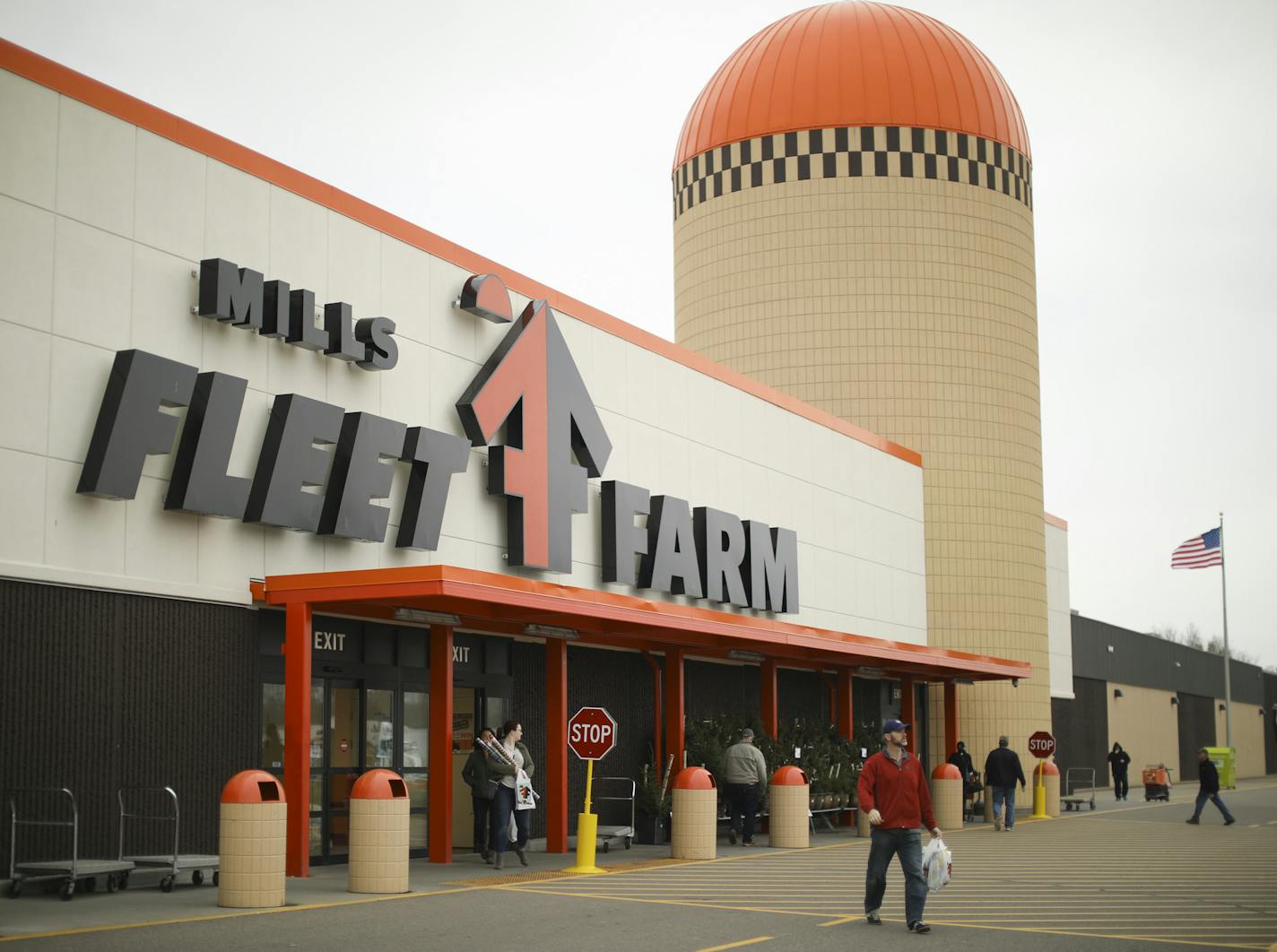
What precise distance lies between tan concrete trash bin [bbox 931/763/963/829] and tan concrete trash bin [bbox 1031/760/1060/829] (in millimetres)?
5118

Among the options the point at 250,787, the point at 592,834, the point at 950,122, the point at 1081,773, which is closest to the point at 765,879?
the point at 592,834

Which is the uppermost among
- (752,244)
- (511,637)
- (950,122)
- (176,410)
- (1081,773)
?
(950,122)

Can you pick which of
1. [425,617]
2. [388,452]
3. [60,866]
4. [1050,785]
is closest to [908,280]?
[1050,785]

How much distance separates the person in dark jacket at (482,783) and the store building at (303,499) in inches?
15.3

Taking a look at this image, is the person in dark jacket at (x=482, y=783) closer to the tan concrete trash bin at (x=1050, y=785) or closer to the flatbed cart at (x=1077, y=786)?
the tan concrete trash bin at (x=1050, y=785)

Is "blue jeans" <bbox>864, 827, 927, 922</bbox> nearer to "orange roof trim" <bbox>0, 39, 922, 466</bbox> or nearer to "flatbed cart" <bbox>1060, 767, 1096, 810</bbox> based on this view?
"orange roof trim" <bbox>0, 39, 922, 466</bbox>

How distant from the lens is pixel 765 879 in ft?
60.0

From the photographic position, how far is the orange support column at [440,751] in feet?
65.4

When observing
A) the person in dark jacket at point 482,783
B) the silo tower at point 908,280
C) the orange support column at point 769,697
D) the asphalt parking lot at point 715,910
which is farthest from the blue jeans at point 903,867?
the silo tower at point 908,280

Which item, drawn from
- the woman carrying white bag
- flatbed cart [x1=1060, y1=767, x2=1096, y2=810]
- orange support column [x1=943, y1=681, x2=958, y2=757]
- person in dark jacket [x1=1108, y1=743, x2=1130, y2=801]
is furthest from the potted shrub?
person in dark jacket [x1=1108, y1=743, x2=1130, y2=801]

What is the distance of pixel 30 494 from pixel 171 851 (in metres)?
4.16

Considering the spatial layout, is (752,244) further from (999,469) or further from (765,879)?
(765,879)

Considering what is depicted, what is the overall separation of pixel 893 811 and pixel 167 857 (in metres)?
7.39

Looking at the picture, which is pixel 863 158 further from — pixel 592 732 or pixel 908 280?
pixel 592 732
